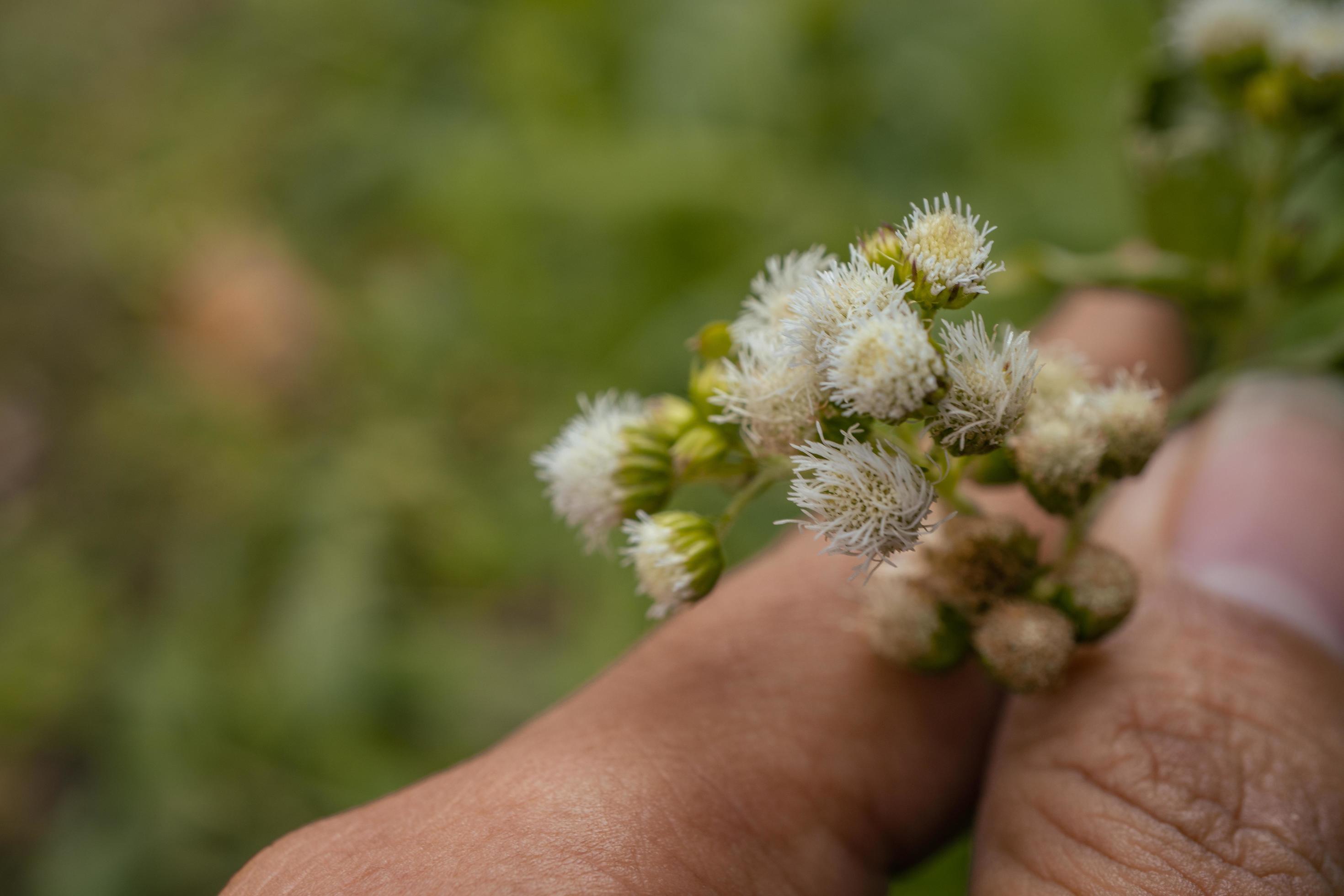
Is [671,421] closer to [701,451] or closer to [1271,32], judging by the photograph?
[701,451]

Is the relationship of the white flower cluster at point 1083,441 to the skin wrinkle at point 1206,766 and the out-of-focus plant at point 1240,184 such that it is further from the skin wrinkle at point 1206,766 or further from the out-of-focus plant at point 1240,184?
the out-of-focus plant at point 1240,184

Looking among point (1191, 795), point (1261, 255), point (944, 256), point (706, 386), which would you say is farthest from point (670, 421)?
point (1261, 255)

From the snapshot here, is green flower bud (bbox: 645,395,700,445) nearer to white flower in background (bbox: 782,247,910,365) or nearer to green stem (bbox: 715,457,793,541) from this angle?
green stem (bbox: 715,457,793,541)

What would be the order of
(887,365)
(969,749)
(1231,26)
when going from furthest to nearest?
(1231,26) → (969,749) → (887,365)

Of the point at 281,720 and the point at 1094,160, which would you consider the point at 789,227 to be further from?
the point at 281,720

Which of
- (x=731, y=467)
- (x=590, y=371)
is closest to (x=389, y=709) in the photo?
(x=590, y=371)
